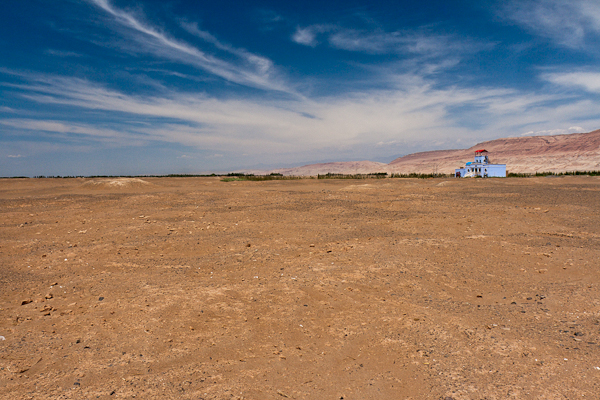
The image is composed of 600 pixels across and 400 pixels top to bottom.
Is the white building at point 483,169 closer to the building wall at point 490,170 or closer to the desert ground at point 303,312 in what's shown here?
the building wall at point 490,170

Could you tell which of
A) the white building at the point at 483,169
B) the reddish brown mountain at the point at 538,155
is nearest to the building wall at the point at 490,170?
the white building at the point at 483,169

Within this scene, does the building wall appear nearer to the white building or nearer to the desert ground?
the white building

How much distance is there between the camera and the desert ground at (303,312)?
112 inches

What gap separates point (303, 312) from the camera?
415 centimetres

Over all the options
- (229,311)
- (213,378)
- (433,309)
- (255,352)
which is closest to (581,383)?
(433,309)

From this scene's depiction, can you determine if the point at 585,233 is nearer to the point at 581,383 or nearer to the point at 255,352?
the point at 581,383

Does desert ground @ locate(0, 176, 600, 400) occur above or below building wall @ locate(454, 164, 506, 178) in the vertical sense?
below

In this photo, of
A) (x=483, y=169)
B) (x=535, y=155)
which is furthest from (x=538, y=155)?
(x=483, y=169)

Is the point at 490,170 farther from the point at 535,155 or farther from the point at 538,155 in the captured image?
the point at 535,155

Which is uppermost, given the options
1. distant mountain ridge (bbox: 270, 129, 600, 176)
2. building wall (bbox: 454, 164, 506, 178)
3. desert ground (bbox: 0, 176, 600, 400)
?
distant mountain ridge (bbox: 270, 129, 600, 176)

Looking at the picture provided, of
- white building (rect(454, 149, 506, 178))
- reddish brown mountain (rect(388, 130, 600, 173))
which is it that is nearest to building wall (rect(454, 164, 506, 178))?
white building (rect(454, 149, 506, 178))

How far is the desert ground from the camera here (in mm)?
2857

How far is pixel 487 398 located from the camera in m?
2.63

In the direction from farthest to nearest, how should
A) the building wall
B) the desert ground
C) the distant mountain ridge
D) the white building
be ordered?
1. the distant mountain ridge
2. the white building
3. the building wall
4. the desert ground
